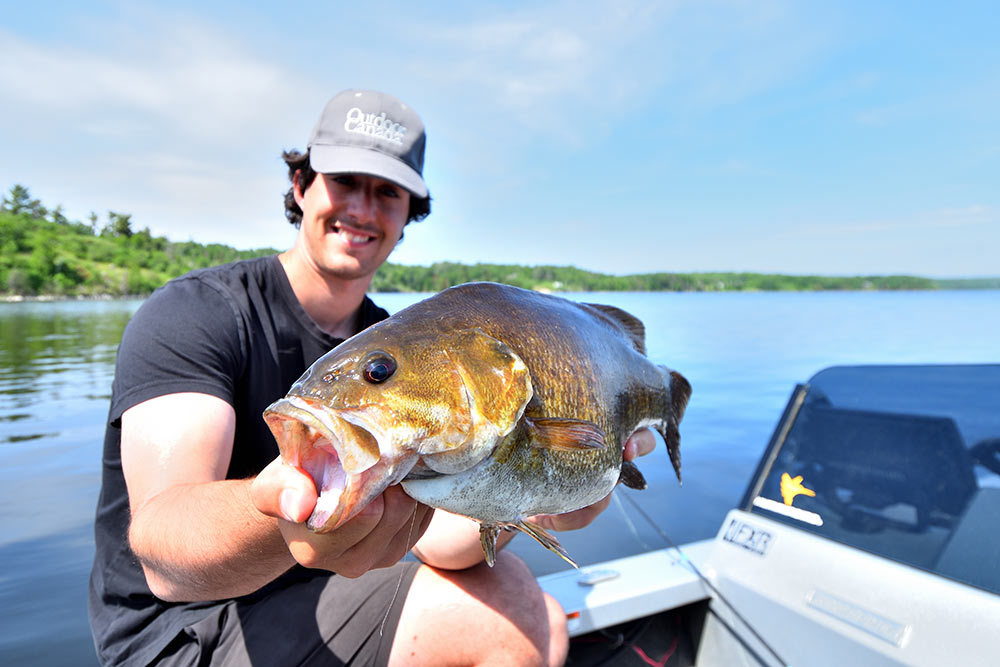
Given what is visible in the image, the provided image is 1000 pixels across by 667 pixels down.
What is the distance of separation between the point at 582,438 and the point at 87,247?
401ft

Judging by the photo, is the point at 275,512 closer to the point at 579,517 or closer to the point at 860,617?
the point at 579,517

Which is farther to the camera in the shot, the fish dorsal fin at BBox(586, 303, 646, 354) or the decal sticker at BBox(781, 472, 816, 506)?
the decal sticker at BBox(781, 472, 816, 506)

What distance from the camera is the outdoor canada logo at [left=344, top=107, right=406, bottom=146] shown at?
3406 millimetres

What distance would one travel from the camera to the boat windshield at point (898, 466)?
2.82m

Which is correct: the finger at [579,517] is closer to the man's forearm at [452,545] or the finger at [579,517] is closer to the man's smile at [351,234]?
the man's forearm at [452,545]

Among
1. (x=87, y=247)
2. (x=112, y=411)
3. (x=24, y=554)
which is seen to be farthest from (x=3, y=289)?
(x=112, y=411)

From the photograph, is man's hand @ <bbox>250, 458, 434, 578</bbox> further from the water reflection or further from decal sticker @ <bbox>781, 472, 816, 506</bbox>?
the water reflection

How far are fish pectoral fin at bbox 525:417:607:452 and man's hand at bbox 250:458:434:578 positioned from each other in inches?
15.5

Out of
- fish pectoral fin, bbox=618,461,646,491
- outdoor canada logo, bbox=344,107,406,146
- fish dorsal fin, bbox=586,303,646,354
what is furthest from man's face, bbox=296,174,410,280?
fish pectoral fin, bbox=618,461,646,491

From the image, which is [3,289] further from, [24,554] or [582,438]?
[582,438]

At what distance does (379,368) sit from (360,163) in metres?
2.35

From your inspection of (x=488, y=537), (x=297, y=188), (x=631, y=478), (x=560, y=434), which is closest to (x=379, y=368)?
(x=560, y=434)

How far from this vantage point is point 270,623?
101 inches

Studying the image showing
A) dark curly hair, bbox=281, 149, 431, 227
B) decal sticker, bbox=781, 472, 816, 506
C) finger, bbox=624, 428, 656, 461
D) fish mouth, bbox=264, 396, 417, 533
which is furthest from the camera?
dark curly hair, bbox=281, 149, 431, 227
